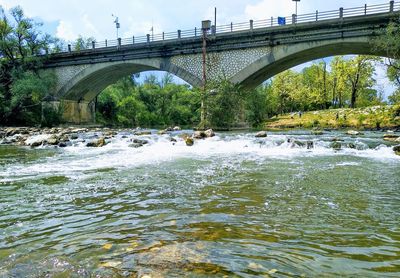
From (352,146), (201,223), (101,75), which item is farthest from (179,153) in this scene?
(101,75)

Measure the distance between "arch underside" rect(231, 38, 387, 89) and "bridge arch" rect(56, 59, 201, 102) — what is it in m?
4.53

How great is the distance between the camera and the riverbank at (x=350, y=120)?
24586 mm

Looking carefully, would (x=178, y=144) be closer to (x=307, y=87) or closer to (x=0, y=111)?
(x=0, y=111)

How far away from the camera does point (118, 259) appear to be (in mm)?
2771

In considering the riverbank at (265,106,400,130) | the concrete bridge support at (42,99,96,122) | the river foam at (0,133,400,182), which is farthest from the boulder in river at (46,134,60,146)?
the riverbank at (265,106,400,130)

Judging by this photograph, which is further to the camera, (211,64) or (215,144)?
(211,64)

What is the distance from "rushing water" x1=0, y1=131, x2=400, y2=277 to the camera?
2.66 meters

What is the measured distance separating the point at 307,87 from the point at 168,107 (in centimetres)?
2151

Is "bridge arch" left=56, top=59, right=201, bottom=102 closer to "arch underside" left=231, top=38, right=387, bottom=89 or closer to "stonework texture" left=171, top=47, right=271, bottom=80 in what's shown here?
"stonework texture" left=171, top=47, right=271, bottom=80

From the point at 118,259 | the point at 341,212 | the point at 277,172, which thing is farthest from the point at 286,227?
the point at 277,172

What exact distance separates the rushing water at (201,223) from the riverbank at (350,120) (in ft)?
62.3

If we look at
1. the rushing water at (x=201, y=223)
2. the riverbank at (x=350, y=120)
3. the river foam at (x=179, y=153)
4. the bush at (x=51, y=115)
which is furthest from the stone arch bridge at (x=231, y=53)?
the rushing water at (x=201, y=223)

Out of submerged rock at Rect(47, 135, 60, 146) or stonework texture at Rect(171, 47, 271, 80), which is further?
stonework texture at Rect(171, 47, 271, 80)

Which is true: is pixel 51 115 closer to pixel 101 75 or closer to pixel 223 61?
pixel 101 75
